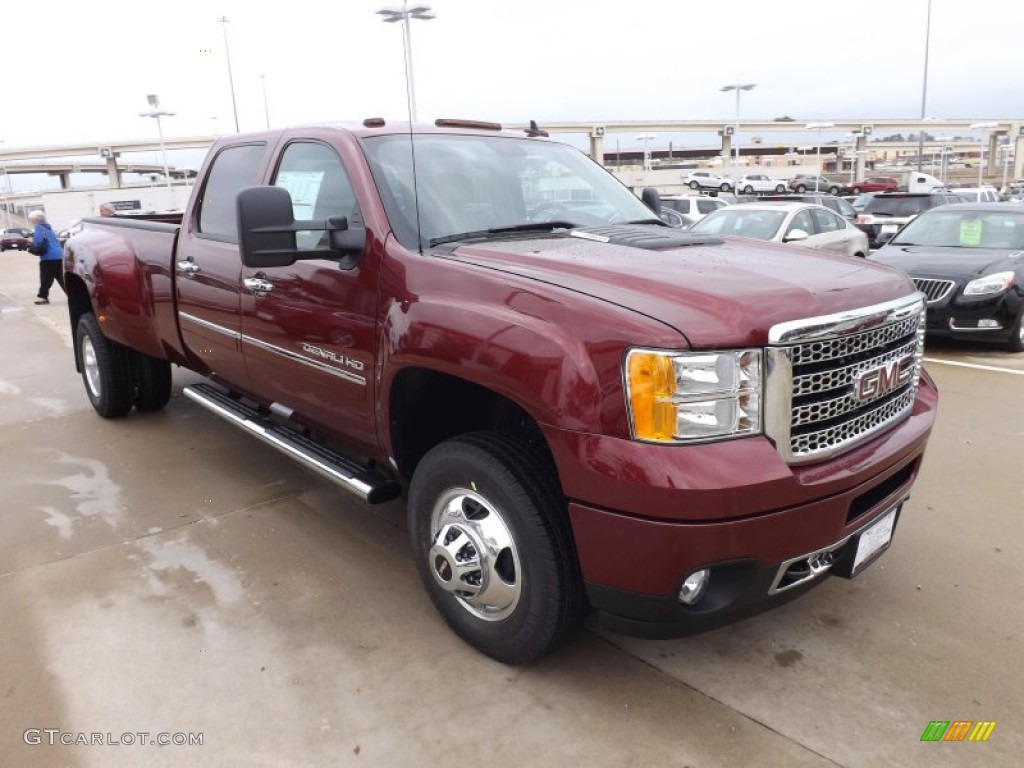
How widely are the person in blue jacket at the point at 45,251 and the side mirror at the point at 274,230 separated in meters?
11.8

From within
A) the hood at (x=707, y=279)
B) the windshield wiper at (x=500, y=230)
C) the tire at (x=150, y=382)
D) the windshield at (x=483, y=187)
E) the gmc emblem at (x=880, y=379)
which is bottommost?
the tire at (x=150, y=382)

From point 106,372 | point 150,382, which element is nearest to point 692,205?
point 150,382

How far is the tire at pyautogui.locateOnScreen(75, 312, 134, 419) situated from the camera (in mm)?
5949

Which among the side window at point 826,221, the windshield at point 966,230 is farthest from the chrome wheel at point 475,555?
the side window at point 826,221

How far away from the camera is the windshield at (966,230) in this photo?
9.11 metres

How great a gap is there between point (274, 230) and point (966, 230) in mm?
8991

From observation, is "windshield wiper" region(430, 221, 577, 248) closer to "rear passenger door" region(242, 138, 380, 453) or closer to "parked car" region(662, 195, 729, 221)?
"rear passenger door" region(242, 138, 380, 453)

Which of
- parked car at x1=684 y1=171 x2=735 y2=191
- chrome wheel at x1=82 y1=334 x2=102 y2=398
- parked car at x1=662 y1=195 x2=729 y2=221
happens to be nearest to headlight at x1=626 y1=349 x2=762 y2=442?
chrome wheel at x1=82 y1=334 x2=102 y2=398

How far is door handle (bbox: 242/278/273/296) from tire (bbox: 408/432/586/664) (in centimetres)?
135

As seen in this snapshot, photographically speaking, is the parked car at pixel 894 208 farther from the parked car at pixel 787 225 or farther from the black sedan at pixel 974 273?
the black sedan at pixel 974 273

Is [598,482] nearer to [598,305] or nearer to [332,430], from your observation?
[598,305]

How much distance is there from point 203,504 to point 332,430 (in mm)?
1300

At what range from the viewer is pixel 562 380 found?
2.40 meters

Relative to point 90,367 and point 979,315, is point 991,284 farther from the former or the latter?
point 90,367
